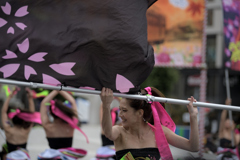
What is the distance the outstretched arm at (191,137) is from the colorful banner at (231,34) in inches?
145

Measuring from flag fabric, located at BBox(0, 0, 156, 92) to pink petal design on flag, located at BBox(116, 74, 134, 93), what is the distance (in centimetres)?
2

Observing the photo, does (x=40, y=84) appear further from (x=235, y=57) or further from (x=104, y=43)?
(x=235, y=57)

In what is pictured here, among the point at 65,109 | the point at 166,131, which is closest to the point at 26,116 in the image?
the point at 65,109

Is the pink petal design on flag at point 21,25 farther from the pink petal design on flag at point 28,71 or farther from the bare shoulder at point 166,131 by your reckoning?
the bare shoulder at point 166,131

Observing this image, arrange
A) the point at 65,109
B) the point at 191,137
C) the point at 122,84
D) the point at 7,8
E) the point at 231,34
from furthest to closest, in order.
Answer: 1. the point at 231,34
2. the point at 65,109
3. the point at 191,137
4. the point at 122,84
5. the point at 7,8

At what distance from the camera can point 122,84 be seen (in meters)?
2.83

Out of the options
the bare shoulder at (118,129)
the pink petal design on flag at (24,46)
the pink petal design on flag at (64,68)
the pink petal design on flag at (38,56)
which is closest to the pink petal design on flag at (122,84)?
the pink petal design on flag at (64,68)

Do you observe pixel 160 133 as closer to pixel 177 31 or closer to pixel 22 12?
pixel 22 12

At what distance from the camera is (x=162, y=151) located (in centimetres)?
322

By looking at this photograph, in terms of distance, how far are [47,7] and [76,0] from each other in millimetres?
229

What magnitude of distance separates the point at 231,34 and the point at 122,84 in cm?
438

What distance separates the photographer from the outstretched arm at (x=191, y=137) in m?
3.12

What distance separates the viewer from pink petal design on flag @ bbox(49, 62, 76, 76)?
2779mm

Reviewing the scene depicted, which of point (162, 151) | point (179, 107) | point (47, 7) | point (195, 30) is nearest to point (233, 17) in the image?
point (195, 30)
